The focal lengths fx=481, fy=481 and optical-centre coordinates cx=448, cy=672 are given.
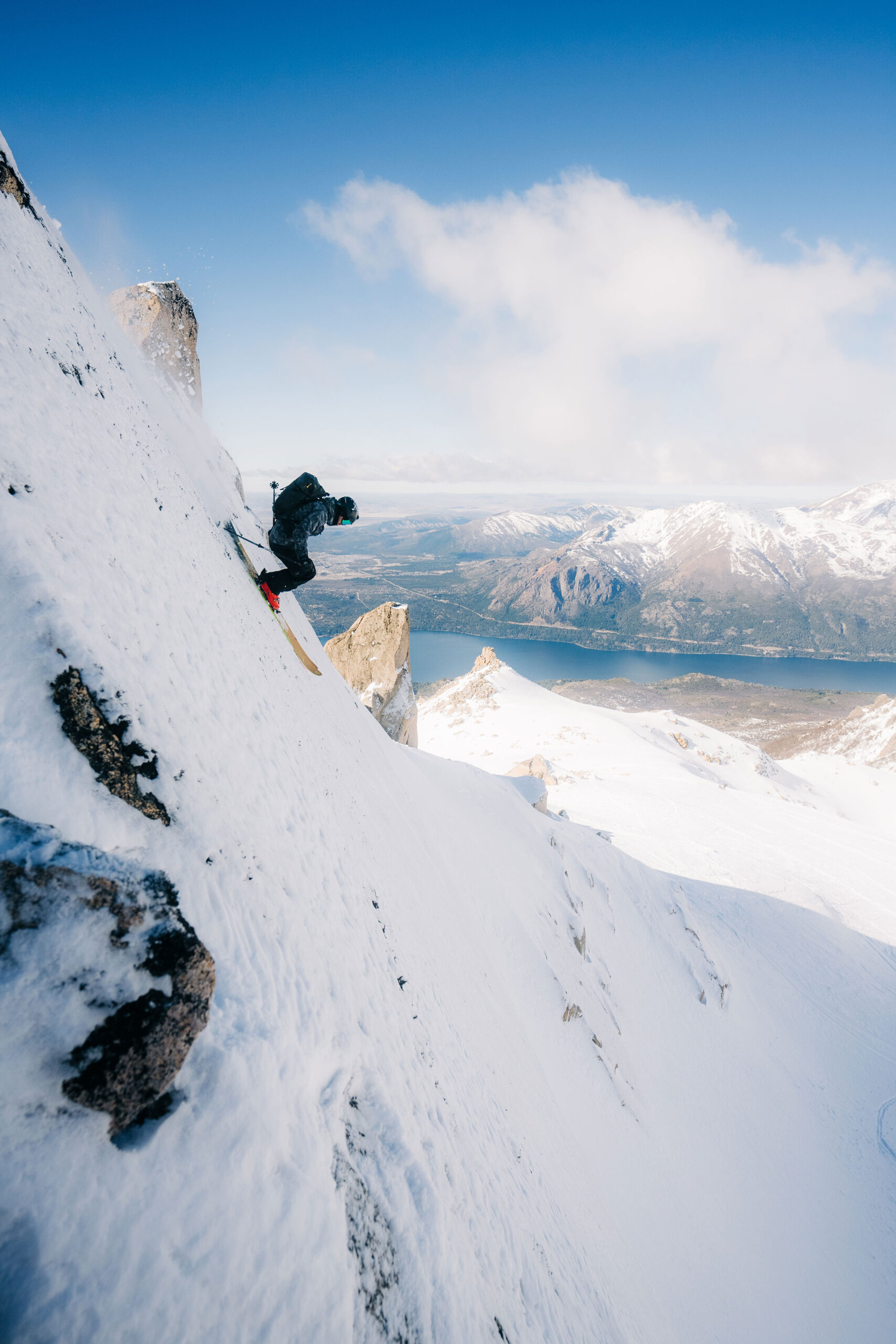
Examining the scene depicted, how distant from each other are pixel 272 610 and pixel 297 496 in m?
2.33

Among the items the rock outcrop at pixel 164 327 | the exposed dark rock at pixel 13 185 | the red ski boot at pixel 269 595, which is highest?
the rock outcrop at pixel 164 327

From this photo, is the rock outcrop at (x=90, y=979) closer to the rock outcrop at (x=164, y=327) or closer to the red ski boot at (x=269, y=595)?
the red ski boot at (x=269, y=595)

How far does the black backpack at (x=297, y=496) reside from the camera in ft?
30.9

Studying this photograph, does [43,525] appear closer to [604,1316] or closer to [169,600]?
[169,600]

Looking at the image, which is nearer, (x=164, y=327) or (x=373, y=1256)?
(x=373, y=1256)

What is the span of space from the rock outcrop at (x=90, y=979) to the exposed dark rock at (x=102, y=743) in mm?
839

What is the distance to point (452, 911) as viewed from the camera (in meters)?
9.29

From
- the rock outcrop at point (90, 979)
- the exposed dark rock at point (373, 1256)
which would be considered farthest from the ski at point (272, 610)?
the exposed dark rock at point (373, 1256)

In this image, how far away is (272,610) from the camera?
369 inches

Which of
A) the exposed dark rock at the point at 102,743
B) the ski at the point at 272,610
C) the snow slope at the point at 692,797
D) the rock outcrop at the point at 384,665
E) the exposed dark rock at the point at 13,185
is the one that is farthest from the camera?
the snow slope at the point at 692,797

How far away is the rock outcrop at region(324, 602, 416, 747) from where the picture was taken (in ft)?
75.7

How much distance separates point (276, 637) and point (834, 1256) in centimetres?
2212

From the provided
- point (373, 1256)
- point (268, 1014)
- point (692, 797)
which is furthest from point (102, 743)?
point (692, 797)

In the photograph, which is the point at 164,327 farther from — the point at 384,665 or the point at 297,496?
the point at 384,665
